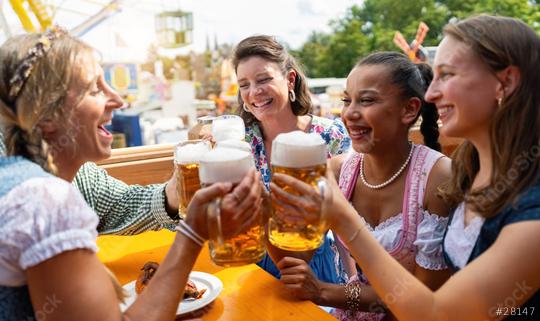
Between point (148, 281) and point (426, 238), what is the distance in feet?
2.72

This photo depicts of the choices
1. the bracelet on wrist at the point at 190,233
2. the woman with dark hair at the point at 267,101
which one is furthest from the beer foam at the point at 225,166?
the woman with dark hair at the point at 267,101

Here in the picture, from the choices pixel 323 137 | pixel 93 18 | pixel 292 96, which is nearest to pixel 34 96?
pixel 323 137

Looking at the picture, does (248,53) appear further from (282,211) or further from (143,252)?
(282,211)

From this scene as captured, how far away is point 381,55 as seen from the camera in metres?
1.70

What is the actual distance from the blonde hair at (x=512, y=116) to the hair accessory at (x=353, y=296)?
0.52 metres

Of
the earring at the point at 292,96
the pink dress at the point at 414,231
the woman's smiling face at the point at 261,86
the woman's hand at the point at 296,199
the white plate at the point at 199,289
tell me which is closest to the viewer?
the woman's hand at the point at 296,199

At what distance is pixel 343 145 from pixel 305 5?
2450 centimetres

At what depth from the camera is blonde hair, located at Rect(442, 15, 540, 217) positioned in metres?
1.08

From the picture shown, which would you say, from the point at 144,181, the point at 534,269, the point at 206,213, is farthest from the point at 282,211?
the point at 144,181

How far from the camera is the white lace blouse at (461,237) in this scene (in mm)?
1173

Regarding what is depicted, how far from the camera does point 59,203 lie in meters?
0.89

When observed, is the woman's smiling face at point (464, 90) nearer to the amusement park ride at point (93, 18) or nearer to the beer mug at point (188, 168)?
the beer mug at point (188, 168)

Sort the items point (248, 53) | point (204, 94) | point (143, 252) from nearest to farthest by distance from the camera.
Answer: point (143, 252)
point (248, 53)
point (204, 94)

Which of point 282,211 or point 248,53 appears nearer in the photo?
point 282,211
